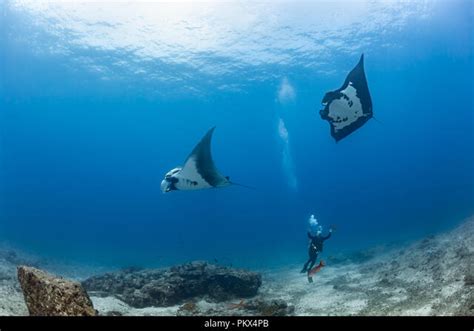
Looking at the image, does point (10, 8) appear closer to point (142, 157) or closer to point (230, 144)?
point (230, 144)

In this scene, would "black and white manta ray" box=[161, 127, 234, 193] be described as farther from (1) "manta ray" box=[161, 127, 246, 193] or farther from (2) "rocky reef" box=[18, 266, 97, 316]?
(2) "rocky reef" box=[18, 266, 97, 316]

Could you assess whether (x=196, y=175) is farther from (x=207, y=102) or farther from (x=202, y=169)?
(x=207, y=102)

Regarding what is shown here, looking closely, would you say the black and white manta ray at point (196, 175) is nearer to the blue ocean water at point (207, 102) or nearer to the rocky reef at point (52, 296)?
the rocky reef at point (52, 296)

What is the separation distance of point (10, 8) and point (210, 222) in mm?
100936

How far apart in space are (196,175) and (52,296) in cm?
375

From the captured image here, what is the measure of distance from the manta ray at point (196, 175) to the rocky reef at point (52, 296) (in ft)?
10.2

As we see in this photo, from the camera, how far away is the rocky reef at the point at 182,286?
28.1ft

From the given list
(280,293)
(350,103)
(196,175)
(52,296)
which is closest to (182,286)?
(280,293)

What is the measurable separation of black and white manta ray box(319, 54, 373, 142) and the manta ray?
8.66 ft

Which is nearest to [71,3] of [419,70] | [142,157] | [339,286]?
[339,286]

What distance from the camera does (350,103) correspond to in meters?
7.02

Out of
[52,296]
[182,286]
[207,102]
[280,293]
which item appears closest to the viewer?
[52,296]

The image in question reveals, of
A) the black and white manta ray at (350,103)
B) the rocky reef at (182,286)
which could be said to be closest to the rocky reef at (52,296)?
the rocky reef at (182,286)

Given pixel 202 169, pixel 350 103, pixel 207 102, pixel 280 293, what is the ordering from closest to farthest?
pixel 350 103 < pixel 202 169 < pixel 280 293 < pixel 207 102
